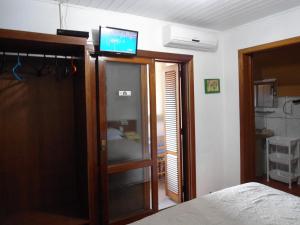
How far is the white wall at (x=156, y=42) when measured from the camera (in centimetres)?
213

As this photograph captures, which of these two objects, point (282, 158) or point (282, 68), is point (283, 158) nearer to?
point (282, 158)

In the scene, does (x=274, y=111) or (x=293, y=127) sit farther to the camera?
(x=274, y=111)

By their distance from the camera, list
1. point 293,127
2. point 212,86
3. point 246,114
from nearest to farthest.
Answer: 1. point 246,114
2. point 212,86
3. point 293,127

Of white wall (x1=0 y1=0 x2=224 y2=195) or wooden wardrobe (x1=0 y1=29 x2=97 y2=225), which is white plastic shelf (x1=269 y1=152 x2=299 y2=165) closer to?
white wall (x1=0 y1=0 x2=224 y2=195)

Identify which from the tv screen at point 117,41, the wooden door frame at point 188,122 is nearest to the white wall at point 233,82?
the wooden door frame at point 188,122

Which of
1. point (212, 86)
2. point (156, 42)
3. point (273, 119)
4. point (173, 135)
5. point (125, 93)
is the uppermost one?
point (156, 42)

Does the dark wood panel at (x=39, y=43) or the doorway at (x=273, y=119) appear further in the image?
the doorway at (x=273, y=119)

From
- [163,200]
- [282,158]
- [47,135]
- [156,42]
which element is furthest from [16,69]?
[282,158]

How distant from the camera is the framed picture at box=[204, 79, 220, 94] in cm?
325

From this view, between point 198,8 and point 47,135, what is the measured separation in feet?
6.54

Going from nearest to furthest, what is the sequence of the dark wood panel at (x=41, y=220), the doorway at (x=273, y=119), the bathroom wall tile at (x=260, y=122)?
the dark wood panel at (x=41, y=220), the doorway at (x=273, y=119), the bathroom wall tile at (x=260, y=122)

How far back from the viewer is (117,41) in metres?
2.35

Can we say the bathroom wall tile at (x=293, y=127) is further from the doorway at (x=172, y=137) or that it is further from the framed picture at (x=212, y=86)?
the doorway at (x=172, y=137)

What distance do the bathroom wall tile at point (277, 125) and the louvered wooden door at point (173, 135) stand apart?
7.34ft
